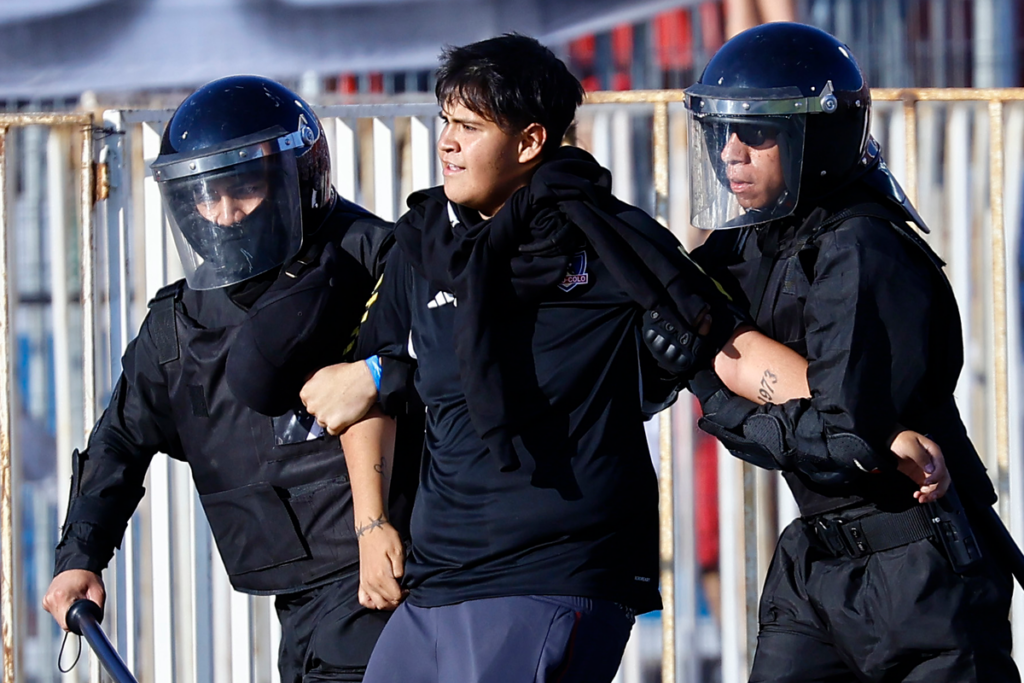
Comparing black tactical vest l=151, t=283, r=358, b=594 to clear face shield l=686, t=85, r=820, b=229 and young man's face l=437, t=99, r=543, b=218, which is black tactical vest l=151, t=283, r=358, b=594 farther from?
clear face shield l=686, t=85, r=820, b=229

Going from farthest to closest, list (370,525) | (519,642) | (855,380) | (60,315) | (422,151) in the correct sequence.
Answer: (60,315)
(422,151)
(370,525)
(855,380)
(519,642)

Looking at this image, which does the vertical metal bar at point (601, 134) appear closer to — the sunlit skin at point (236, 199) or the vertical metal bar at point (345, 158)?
the vertical metal bar at point (345, 158)

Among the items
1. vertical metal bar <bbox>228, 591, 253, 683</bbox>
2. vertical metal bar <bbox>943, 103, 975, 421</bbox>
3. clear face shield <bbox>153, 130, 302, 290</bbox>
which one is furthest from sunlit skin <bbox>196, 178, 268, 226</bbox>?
vertical metal bar <bbox>943, 103, 975, 421</bbox>

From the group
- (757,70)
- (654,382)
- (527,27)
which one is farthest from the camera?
(527,27)

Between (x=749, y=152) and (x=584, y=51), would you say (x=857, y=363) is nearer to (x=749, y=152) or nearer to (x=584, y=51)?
(x=749, y=152)

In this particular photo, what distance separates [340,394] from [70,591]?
781 mm

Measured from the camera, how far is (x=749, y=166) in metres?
2.50

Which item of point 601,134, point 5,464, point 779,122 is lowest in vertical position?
point 5,464

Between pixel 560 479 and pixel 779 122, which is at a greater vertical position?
pixel 779 122

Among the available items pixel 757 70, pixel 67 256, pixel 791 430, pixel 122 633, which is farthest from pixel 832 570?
pixel 67 256

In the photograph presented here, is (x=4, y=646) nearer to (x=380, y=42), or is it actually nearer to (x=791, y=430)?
(x=380, y=42)

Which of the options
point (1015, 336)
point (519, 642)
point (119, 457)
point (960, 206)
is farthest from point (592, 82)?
point (519, 642)

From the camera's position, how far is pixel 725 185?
255cm

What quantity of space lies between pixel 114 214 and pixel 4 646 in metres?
1.36
